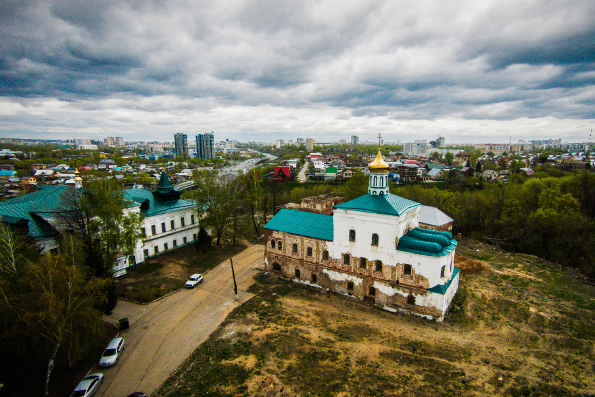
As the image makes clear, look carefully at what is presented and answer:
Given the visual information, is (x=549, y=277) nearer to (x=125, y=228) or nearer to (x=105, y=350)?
(x=105, y=350)

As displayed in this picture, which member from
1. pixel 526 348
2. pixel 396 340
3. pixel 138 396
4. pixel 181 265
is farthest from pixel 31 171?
pixel 526 348

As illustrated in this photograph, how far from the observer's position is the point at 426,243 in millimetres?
23312

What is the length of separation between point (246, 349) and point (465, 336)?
16699 millimetres

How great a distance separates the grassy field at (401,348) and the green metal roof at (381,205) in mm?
9108

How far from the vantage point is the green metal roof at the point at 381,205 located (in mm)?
24188

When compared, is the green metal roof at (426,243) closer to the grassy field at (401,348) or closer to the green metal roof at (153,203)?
the grassy field at (401,348)

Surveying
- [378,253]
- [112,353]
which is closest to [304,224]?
[378,253]

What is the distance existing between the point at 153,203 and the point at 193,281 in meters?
14.6

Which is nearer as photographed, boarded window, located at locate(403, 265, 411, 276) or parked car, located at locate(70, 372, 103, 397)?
parked car, located at locate(70, 372, 103, 397)

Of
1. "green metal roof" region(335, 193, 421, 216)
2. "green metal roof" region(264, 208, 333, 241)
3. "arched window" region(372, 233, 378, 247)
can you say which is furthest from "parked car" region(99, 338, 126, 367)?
"arched window" region(372, 233, 378, 247)

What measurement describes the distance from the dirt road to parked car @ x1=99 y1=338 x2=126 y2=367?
358mm

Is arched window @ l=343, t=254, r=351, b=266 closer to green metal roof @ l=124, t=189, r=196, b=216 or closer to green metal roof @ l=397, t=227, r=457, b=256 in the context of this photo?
green metal roof @ l=397, t=227, r=457, b=256

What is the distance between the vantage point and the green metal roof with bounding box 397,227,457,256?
22.9 metres

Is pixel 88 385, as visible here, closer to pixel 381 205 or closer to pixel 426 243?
pixel 381 205
